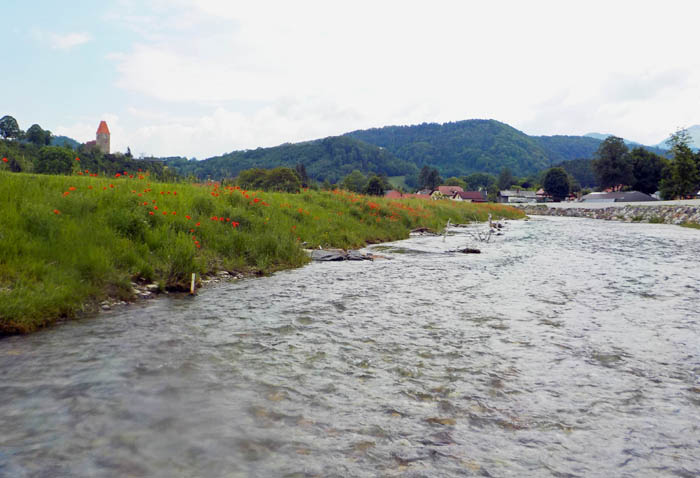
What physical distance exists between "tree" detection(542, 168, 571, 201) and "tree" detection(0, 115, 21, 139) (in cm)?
17414

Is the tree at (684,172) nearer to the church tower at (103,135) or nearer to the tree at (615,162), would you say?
the tree at (615,162)

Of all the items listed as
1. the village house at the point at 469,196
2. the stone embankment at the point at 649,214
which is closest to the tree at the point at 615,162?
the stone embankment at the point at 649,214

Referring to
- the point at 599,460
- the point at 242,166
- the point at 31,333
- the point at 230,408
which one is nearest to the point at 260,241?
the point at 31,333

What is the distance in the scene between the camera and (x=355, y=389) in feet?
17.5

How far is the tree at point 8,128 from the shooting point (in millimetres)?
133625

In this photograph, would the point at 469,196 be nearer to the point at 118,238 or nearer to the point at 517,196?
the point at 517,196

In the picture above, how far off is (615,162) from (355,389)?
136m

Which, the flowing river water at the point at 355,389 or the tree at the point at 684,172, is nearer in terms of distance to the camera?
the flowing river water at the point at 355,389

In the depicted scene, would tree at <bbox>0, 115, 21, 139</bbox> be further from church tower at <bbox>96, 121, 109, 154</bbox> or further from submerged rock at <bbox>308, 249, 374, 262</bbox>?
submerged rock at <bbox>308, 249, 374, 262</bbox>

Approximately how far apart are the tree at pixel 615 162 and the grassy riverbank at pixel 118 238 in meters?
123

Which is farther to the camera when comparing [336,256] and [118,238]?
[336,256]

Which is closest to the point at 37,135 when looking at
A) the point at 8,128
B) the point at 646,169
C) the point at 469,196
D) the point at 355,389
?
the point at 8,128

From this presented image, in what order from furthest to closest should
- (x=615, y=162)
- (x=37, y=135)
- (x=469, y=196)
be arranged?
(x=469, y=196) → (x=37, y=135) → (x=615, y=162)

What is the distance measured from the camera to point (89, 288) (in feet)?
27.7
